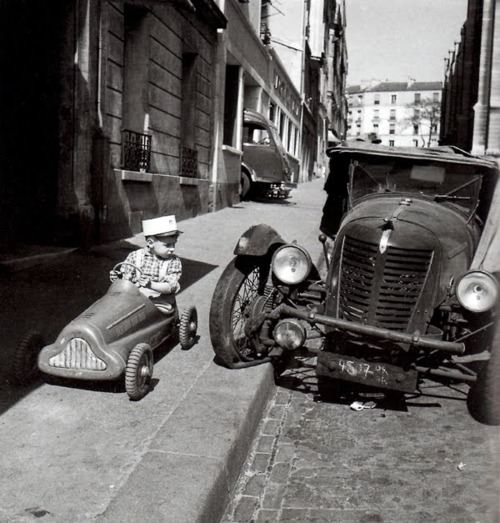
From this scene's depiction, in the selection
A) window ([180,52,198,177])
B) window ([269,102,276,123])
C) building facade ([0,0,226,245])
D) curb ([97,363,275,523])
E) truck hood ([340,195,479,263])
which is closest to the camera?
curb ([97,363,275,523])

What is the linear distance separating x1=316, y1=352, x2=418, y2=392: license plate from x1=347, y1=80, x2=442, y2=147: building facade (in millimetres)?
126311

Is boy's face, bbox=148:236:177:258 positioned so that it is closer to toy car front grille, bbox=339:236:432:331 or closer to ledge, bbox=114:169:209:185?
toy car front grille, bbox=339:236:432:331

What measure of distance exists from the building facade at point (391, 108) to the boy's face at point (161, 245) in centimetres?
12575

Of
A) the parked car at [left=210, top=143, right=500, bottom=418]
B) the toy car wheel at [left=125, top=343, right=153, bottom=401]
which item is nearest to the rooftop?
the parked car at [left=210, top=143, right=500, bottom=418]

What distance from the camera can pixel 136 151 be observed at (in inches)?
437

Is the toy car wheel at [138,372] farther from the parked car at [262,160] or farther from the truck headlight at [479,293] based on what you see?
the parked car at [262,160]

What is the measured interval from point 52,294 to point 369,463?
12.9ft

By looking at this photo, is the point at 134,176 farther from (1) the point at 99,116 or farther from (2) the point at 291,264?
(2) the point at 291,264

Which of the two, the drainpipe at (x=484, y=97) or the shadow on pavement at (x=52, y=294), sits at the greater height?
the drainpipe at (x=484, y=97)

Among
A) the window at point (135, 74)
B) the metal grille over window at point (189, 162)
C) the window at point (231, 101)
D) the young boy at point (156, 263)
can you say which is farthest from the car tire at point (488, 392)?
the window at point (231, 101)

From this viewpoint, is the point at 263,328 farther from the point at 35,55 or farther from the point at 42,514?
the point at 35,55

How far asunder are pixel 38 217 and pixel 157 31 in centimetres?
463

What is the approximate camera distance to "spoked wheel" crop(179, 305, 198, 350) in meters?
5.24

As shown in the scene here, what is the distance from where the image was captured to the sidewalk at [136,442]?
280 cm
